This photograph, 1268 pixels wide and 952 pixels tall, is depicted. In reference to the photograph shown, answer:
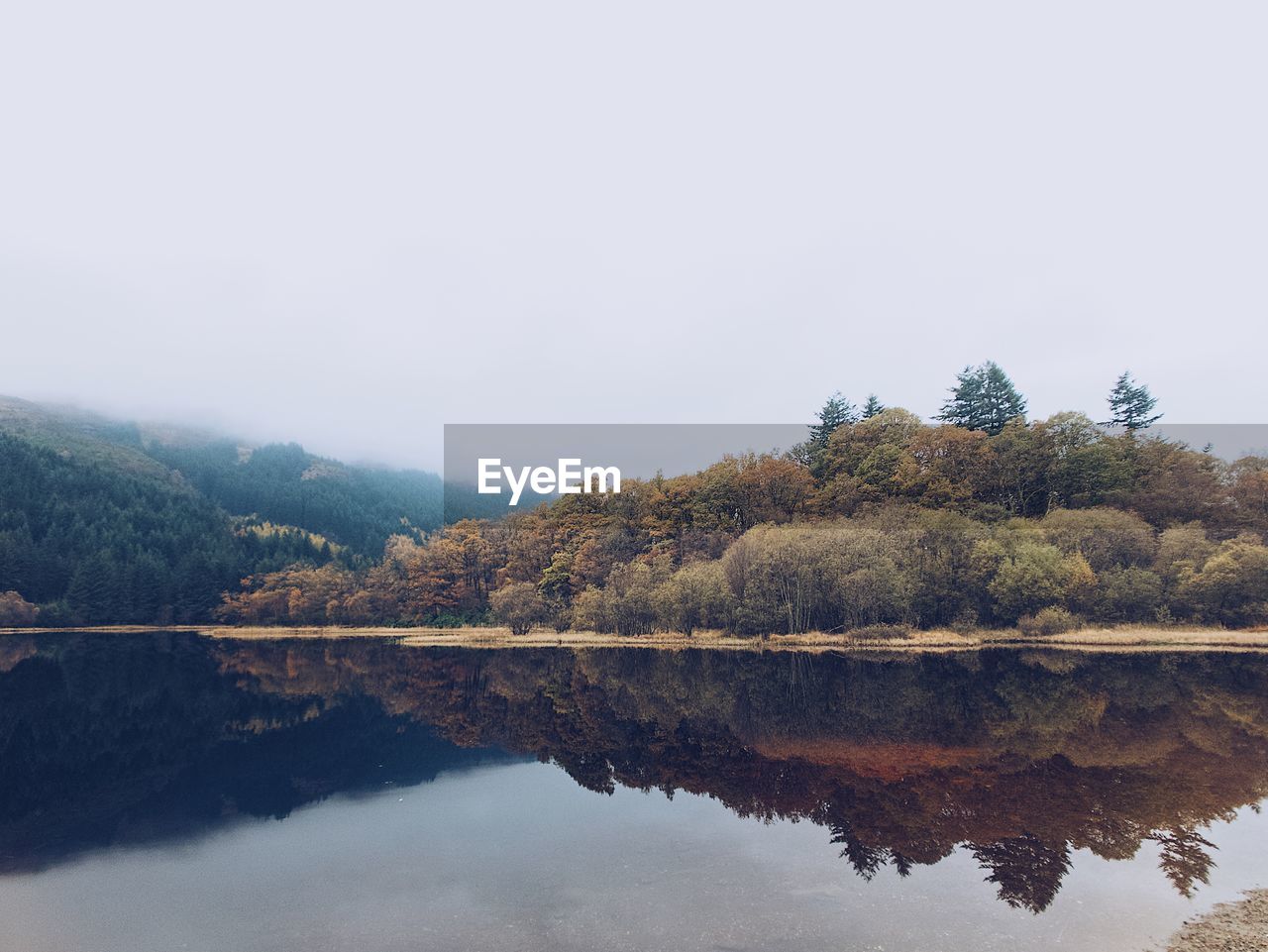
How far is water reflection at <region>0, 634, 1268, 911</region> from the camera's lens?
1962cm

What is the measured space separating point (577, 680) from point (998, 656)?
36.9 m

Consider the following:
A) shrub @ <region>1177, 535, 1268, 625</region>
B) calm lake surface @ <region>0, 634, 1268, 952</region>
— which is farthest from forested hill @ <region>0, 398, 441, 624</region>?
shrub @ <region>1177, 535, 1268, 625</region>

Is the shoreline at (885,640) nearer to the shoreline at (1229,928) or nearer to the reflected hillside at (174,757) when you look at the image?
the reflected hillside at (174,757)

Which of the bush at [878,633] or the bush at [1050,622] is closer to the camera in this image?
the bush at [1050,622]

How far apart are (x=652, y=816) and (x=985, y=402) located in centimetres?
9627

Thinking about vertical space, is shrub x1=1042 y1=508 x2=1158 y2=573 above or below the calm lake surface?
above

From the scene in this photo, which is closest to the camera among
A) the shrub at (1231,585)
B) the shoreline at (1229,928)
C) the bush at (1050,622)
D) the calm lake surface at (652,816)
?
the shoreline at (1229,928)

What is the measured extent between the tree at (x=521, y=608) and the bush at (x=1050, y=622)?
183 ft

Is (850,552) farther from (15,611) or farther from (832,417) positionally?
(15,611)

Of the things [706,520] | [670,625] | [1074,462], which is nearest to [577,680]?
[670,625]

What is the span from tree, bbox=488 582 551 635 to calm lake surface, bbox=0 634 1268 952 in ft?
122

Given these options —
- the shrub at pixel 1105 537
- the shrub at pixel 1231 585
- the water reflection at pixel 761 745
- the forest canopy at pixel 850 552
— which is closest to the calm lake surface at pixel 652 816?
the water reflection at pixel 761 745

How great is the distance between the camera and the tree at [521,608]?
271 ft

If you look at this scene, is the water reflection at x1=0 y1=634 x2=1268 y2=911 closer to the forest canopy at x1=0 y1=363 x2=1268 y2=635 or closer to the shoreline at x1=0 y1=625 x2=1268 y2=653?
the shoreline at x1=0 y1=625 x2=1268 y2=653
